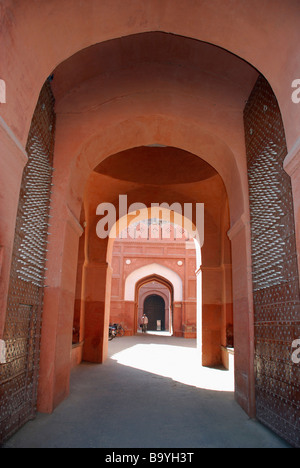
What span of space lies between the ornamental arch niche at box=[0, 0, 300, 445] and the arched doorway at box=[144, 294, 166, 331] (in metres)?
30.9

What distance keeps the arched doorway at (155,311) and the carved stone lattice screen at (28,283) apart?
1249 inches

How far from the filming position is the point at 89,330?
8.65 m

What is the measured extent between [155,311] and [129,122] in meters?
31.6

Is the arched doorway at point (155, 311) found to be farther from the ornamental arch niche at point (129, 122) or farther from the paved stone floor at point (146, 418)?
the ornamental arch niche at point (129, 122)

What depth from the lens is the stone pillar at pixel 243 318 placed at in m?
4.40

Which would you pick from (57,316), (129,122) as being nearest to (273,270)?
(57,316)

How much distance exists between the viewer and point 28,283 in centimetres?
400

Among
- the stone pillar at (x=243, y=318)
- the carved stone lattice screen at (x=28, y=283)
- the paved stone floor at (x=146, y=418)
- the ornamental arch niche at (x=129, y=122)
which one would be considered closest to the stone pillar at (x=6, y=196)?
the ornamental arch niche at (x=129, y=122)

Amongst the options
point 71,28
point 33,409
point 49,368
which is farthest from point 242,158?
point 33,409

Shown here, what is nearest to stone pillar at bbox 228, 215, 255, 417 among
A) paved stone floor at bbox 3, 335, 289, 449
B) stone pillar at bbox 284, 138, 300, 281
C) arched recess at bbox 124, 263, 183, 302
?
paved stone floor at bbox 3, 335, 289, 449

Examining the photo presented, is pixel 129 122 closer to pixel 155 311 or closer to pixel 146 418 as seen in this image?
pixel 146 418

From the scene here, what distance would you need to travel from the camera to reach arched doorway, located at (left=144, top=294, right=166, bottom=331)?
35.2 meters

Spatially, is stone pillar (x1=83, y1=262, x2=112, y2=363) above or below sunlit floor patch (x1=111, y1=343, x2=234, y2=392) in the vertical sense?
above

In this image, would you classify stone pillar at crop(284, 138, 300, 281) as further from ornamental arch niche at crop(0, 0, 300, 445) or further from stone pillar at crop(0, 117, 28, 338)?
stone pillar at crop(0, 117, 28, 338)
